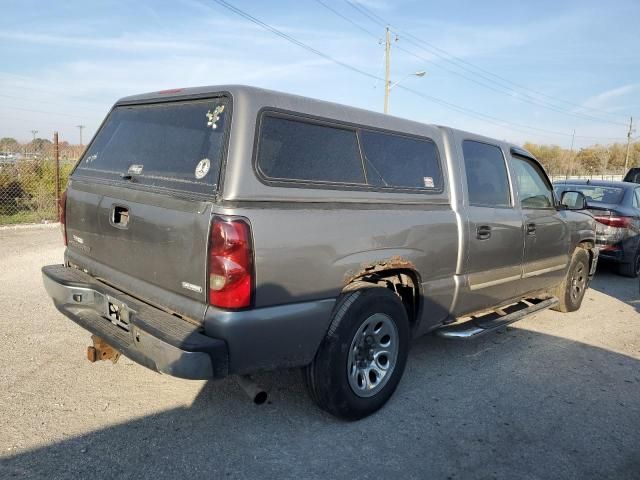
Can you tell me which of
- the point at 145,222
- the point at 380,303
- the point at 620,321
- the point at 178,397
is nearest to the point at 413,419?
→ the point at 380,303

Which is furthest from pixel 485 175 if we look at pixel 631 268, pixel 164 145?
pixel 631 268

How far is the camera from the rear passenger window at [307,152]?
2.84 m

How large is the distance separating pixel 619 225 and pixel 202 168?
760cm

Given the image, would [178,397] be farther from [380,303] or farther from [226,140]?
[226,140]

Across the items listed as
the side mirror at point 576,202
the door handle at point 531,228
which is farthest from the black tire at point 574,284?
the door handle at point 531,228

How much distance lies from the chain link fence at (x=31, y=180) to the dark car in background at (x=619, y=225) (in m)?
10.1

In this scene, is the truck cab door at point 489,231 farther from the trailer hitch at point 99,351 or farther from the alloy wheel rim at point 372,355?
the trailer hitch at point 99,351

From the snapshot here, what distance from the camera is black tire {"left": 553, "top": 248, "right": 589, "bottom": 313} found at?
5.95 m

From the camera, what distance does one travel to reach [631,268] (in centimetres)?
845

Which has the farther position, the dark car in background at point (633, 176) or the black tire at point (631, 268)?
the dark car in background at point (633, 176)

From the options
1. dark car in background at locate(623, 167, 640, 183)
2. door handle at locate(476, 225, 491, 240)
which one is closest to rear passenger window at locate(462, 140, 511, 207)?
door handle at locate(476, 225, 491, 240)

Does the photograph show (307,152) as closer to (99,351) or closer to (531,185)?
(99,351)

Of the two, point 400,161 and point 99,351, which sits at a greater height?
point 400,161

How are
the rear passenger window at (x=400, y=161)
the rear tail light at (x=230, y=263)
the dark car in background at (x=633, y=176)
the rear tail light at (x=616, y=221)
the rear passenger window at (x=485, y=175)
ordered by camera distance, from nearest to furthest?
the rear tail light at (x=230, y=263) → the rear passenger window at (x=400, y=161) → the rear passenger window at (x=485, y=175) → the rear tail light at (x=616, y=221) → the dark car in background at (x=633, y=176)
